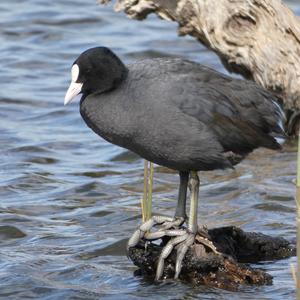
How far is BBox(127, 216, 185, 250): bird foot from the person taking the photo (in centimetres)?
618

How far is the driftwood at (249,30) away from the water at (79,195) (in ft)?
2.79

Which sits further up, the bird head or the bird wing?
the bird head

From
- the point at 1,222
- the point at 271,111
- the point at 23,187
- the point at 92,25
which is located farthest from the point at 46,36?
the point at 271,111

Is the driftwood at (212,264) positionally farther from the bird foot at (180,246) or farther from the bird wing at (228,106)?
the bird wing at (228,106)

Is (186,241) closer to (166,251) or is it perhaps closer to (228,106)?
(166,251)

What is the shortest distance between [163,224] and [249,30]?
95.6 inches

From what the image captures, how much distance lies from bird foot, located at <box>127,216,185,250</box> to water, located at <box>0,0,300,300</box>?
27 centimetres

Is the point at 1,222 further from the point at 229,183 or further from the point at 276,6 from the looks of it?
the point at 276,6

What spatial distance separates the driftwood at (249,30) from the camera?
8062 mm

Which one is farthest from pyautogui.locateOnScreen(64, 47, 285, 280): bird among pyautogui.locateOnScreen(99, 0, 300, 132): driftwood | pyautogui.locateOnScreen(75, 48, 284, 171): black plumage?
pyautogui.locateOnScreen(99, 0, 300, 132): driftwood

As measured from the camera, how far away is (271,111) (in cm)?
622

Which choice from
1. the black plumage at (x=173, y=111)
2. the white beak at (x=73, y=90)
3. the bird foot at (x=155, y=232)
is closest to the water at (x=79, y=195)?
the bird foot at (x=155, y=232)

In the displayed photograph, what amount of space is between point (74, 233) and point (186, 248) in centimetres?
162

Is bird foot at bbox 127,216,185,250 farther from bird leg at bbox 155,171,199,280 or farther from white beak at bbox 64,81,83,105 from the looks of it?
white beak at bbox 64,81,83,105
